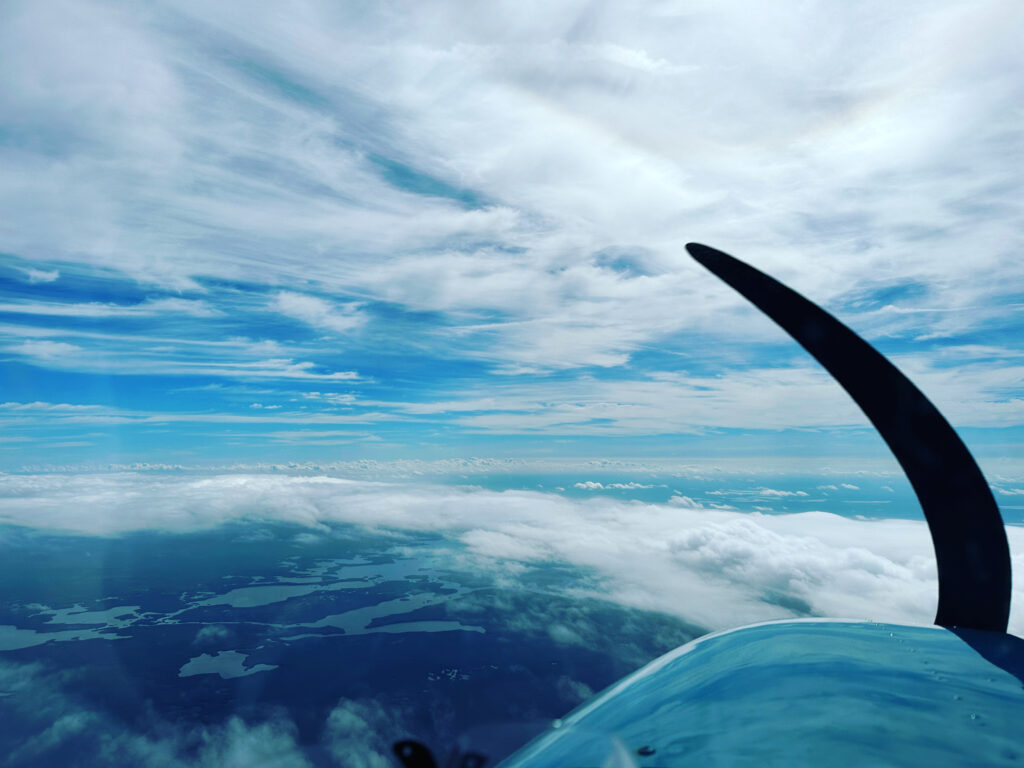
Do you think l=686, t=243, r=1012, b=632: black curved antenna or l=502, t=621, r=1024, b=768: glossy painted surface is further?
l=686, t=243, r=1012, b=632: black curved antenna

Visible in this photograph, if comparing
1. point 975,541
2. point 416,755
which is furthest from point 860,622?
point 416,755

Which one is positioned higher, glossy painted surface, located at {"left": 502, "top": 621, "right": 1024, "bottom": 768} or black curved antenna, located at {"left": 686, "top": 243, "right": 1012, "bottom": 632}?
black curved antenna, located at {"left": 686, "top": 243, "right": 1012, "bottom": 632}

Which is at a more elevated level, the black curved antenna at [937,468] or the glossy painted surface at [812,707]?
the black curved antenna at [937,468]

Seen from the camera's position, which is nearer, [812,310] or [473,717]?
[812,310]

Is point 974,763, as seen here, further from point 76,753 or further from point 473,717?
point 76,753

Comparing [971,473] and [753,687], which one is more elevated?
[971,473]
